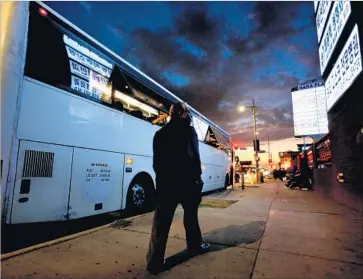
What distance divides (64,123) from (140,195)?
2.51 meters

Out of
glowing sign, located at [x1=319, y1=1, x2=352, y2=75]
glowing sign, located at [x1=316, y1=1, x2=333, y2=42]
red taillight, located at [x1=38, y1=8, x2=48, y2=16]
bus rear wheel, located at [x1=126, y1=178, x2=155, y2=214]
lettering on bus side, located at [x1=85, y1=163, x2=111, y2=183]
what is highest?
glowing sign, located at [x1=316, y1=1, x2=333, y2=42]

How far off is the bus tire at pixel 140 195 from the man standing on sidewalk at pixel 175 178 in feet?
8.30

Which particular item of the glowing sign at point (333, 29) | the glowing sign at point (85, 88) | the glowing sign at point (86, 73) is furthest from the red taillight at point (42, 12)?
the glowing sign at point (333, 29)

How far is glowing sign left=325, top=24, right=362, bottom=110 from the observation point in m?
5.12

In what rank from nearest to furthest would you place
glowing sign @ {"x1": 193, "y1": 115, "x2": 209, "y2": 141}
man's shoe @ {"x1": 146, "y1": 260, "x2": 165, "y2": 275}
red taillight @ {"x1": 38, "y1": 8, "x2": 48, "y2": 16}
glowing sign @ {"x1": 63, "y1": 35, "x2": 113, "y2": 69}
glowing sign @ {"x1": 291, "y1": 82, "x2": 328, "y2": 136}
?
1. man's shoe @ {"x1": 146, "y1": 260, "x2": 165, "y2": 275}
2. red taillight @ {"x1": 38, "y1": 8, "x2": 48, "y2": 16}
3. glowing sign @ {"x1": 63, "y1": 35, "x2": 113, "y2": 69}
4. glowing sign @ {"x1": 193, "y1": 115, "x2": 209, "y2": 141}
5. glowing sign @ {"x1": 291, "y1": 82, "x2": 328, "y2": 136}

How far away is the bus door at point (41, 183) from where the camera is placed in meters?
2.97

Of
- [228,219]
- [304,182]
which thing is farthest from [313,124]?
[228,219]

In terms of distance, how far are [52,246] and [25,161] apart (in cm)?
120

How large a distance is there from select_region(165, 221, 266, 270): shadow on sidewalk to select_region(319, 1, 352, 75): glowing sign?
5515 mm

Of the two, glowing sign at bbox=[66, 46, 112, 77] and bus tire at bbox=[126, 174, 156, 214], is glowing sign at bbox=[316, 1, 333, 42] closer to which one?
glowing sign at bbox=[66, 46, 112, 77]

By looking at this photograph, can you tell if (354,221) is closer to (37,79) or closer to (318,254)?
(318,254)

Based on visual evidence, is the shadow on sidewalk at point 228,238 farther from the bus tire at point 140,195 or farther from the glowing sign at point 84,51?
the glowing sign at point 84,51

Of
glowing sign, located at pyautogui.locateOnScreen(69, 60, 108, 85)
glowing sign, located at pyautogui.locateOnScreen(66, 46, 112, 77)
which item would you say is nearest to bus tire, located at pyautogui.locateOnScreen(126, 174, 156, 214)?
glowing sign, located at pyautogui.locateOnScreen(69, 60, 108, 85)

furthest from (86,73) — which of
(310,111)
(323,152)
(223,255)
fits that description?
(310,111)
